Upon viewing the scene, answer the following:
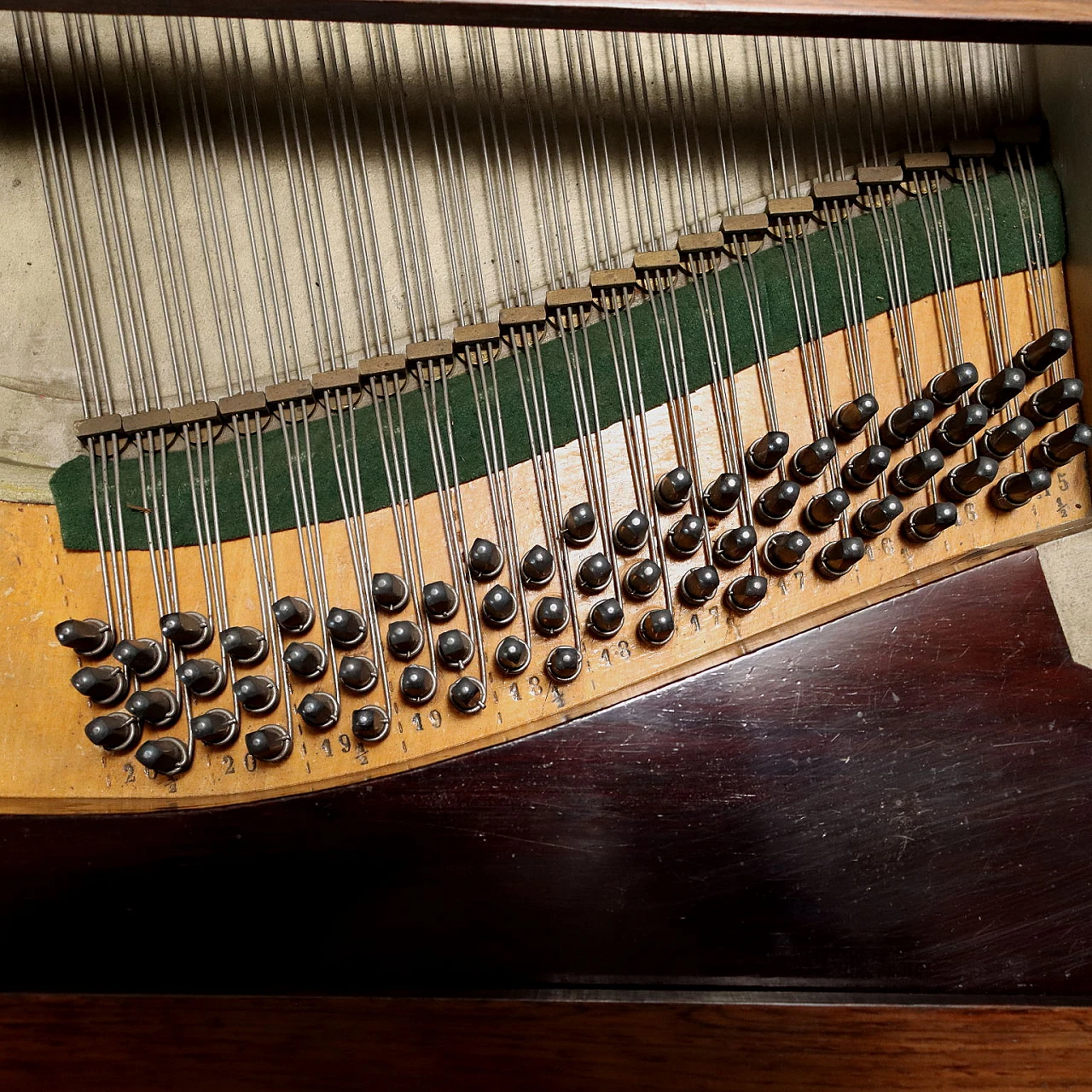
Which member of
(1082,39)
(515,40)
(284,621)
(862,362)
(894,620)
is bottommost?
(894,620)

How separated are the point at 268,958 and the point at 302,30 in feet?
4.79

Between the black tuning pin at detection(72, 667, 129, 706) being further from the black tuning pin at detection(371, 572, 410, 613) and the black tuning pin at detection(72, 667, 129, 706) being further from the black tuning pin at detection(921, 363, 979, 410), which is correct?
the black tuning pin at detection(921, 363, 979, 410)

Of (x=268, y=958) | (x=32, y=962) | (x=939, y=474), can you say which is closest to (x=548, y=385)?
(x=939, y=474)

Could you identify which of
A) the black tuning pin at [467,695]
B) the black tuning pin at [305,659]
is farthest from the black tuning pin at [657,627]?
the black tuning pin at [305,659]

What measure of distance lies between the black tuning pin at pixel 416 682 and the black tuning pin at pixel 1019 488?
88cm

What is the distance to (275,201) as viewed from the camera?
1.55 meters

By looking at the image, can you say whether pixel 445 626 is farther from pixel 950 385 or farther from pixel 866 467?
pixel 950 385

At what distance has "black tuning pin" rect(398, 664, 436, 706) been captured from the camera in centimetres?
130

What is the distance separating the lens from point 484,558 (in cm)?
130

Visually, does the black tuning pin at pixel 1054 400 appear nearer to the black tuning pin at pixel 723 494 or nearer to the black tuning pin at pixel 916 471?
the black tuning pin at pixel 916 471

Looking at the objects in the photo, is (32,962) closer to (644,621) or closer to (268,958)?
(268,958)

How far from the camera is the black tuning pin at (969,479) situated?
134 cm

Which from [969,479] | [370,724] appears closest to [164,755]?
[370,724]

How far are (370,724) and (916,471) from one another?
33.4 inches
